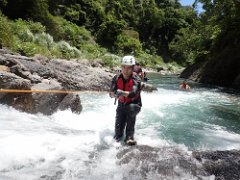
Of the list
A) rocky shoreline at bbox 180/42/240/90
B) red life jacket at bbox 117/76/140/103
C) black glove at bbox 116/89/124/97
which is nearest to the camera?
black glove at bbox 116/89/124/97

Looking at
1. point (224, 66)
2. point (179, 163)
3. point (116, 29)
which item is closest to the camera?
point (179, 163)

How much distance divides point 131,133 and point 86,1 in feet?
178

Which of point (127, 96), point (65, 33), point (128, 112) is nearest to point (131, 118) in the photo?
point (128, 112)

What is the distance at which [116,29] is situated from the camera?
2165 inches

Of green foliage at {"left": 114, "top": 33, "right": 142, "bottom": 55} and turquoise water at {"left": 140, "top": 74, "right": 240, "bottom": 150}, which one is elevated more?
green foliage at {"left": 114, "top": 33, "right": 142, "bottom": 55}

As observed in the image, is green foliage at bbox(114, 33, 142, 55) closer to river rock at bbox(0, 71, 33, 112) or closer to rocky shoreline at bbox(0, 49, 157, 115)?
rocky shoreline at bbox(0, 49, 157, 115)

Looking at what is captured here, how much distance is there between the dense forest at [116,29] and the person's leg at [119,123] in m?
9.83

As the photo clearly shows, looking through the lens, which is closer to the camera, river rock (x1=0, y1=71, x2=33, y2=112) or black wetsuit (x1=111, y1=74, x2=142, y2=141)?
black wetsuit (x1=111, y1=74, x2=142, y2=141)

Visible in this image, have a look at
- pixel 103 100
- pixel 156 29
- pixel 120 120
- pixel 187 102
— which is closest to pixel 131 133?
pixel 120 120

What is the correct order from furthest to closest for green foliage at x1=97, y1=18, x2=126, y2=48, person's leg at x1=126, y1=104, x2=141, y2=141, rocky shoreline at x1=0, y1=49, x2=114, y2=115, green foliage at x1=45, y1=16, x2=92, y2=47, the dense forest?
green foliage at x1=97, y1=18, x2=126, y2=48 < green foliage at x1=45, y1=16, x2=92, y2=47 < the dense forest < rocky shoreline at x1=0, y1=49, x2=114, y2=115 < person's leg at x1=126, y1=104, x2=141, y2=141

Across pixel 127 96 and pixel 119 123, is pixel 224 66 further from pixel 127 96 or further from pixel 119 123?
pixel 127 96

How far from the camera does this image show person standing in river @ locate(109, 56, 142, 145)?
5.83 m

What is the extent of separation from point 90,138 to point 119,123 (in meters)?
0.65

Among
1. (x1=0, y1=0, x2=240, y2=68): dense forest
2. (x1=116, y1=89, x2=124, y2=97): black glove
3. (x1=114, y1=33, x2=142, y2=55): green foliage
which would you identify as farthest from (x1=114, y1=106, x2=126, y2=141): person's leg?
(x1=114, y1=33, x2=142, y2=55): green foliage
